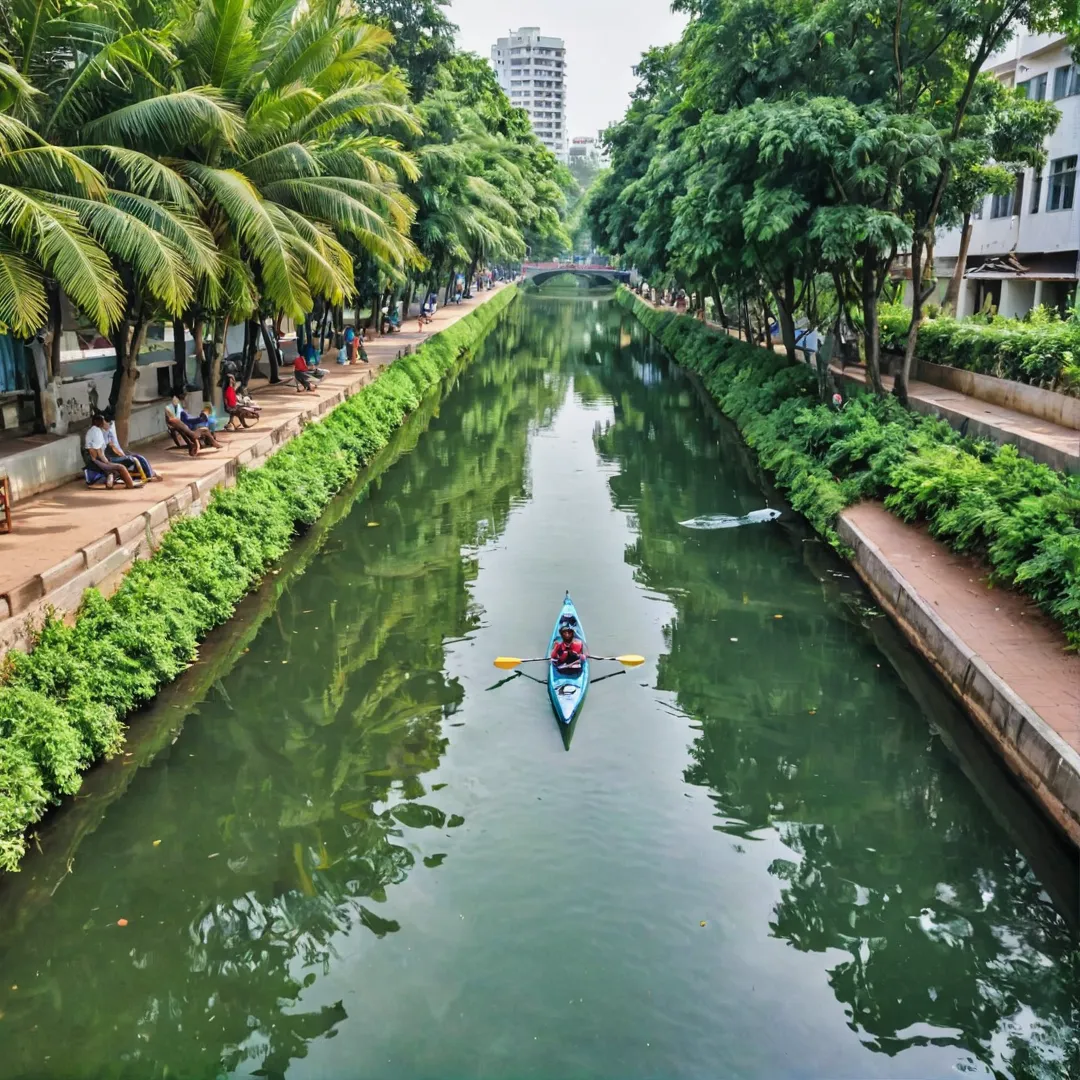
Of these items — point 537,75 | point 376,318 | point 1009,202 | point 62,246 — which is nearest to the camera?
point 62,246

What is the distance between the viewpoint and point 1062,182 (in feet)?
97.7

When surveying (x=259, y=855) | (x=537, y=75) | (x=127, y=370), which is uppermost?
(x=537, y=75)

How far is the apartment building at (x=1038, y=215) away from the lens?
2920 cm

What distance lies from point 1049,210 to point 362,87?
2240cm

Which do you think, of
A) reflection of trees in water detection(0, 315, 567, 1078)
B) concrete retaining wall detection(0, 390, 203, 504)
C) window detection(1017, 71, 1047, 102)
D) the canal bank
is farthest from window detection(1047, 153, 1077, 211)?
concrete retaining wall detection(0, 390, 203, 504)

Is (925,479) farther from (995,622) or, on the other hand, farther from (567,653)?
(567,653)

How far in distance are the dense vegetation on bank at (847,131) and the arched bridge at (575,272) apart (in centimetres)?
7376

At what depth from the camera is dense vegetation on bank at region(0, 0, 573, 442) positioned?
1176 cm

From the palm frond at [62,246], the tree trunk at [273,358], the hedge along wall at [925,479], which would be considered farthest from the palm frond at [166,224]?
the tree trunk at [273,358]

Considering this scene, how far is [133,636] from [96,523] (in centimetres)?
280

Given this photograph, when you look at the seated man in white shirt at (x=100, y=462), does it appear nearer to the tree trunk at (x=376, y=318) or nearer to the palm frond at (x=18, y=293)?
the palm frond at (x=18, y=293)

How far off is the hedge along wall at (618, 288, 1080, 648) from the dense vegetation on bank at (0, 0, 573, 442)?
866 centimetres

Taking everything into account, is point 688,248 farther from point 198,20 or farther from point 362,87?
point 198,20

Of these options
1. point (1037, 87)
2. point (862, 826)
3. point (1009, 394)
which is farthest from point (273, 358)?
point (1037, 87)
